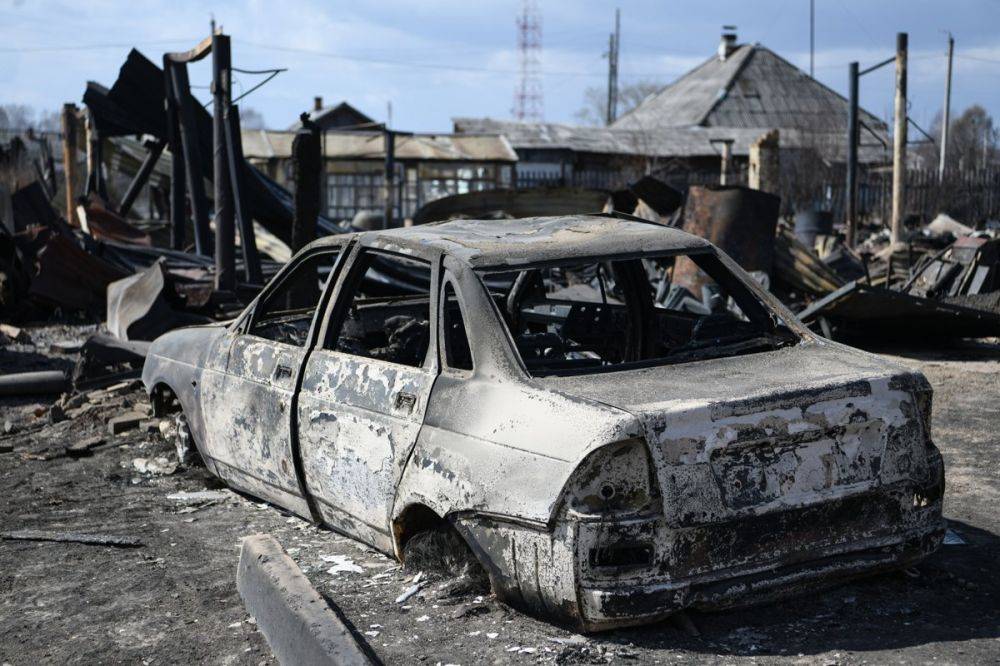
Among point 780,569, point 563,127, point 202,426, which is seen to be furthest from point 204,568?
point 563,127

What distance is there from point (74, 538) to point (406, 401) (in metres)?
2.09

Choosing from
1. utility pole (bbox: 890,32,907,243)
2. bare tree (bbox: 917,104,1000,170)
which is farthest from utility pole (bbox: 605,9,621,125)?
utility pole (bbox: 890,32,907,243)

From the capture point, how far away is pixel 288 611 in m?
3.91

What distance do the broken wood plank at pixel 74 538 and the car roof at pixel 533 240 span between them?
1.83 m

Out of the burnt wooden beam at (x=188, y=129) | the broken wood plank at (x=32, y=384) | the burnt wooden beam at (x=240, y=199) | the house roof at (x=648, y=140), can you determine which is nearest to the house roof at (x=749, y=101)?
the house roof at (x=648, y=140)

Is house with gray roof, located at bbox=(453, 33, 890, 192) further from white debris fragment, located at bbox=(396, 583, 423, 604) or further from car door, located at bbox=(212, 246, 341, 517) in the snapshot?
white debris fragment, located at bbox=(396, 583, 423, 604)

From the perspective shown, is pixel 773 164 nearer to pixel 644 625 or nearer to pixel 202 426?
pixel 202 426

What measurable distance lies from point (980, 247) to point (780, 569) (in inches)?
414

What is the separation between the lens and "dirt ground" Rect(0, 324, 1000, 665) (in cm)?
381

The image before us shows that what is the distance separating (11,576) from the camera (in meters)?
4.93

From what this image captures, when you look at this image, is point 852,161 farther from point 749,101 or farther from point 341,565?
point 749,101

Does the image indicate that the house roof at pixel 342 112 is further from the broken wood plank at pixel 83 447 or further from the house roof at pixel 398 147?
the broken wood plank at pixel 83 447

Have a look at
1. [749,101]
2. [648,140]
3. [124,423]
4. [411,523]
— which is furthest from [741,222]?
[749,101]

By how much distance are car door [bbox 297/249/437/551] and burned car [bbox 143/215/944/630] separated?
1 cm
